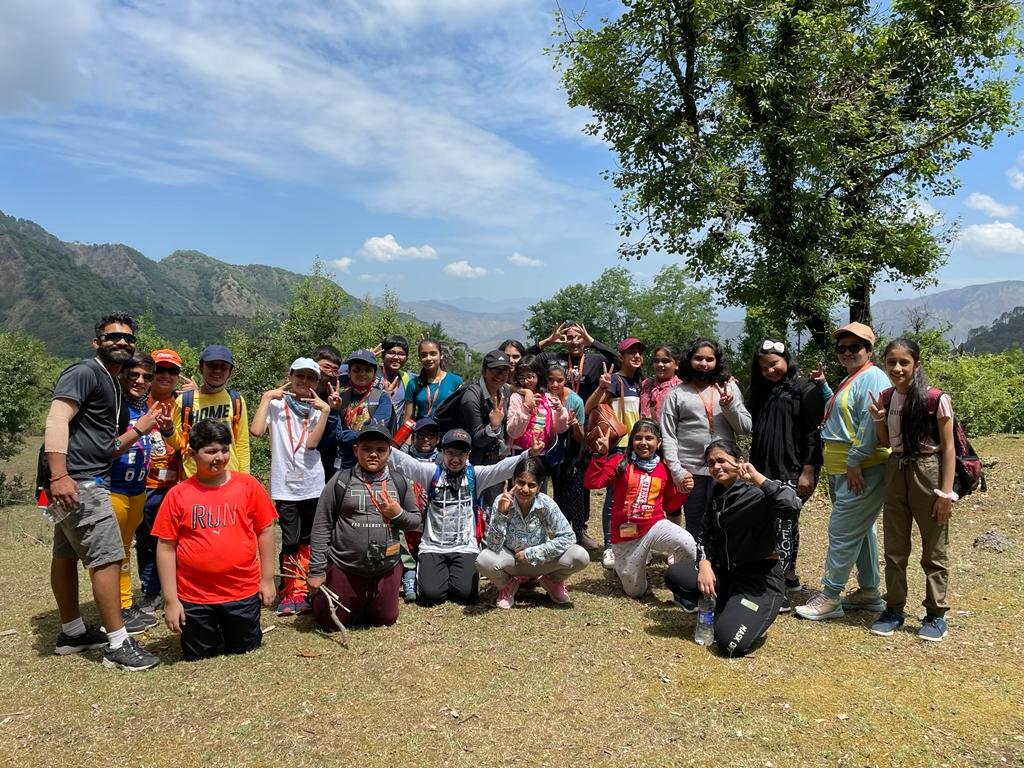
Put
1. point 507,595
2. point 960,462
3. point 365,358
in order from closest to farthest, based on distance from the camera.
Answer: point 960,462 < point 507,595 < point 365,358

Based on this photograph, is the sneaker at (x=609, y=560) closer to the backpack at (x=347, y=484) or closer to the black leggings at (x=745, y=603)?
the black leggings at (x=745, y=603)

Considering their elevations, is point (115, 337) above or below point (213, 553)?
above

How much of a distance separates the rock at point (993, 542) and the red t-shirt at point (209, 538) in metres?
7.82

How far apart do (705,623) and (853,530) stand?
148 cm

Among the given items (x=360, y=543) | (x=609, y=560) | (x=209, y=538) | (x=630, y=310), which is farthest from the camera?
(x=630, y=310)

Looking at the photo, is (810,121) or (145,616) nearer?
(145,616)

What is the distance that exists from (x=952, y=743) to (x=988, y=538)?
5116mm

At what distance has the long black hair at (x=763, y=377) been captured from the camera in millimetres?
5477

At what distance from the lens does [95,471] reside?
14.4 ft

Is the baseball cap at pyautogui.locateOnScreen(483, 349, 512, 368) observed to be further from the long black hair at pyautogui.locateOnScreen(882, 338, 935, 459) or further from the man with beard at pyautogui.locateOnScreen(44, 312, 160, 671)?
the long black hair at pyautogui.locateOnScreen(882, 338, 935, 459)

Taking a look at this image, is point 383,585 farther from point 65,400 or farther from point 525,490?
point 65,400

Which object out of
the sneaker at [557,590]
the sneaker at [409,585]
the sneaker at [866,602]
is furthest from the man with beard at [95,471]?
the sneaker at [866,602]

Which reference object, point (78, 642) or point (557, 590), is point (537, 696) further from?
point (78, 642)

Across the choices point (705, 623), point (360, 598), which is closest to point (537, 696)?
point (705, 623)
